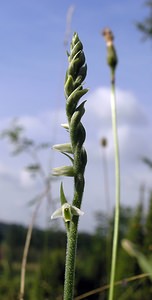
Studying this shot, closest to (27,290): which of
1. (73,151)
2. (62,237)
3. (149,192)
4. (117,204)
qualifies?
(62,237)

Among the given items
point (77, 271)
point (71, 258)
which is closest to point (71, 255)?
point (71, 258)

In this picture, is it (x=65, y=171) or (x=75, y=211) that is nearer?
(x=75, y=211)

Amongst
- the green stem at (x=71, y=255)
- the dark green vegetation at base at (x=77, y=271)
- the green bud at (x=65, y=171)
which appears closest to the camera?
the green stem at (x=71, y=255)

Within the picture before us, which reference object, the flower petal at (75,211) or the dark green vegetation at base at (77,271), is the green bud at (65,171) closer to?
the flower petal at (75,211)

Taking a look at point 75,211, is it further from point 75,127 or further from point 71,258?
point 75,127

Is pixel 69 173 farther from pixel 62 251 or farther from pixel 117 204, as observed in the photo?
pixel 62 251

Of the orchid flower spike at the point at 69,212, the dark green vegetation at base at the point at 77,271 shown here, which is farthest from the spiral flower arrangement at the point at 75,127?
the dark green vegetation at base at the point at 77,271

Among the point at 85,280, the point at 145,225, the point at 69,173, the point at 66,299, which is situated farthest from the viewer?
the point at 85,280

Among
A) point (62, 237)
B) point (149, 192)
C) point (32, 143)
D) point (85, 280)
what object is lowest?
point (85, 280)

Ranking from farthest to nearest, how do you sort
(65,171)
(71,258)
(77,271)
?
(77,271) < (65,171) < (71,258)

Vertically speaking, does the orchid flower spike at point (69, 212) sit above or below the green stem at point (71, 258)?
above

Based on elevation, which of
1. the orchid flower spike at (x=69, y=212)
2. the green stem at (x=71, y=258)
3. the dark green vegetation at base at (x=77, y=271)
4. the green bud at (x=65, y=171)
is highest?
the green bud at (x=65, y=171)
